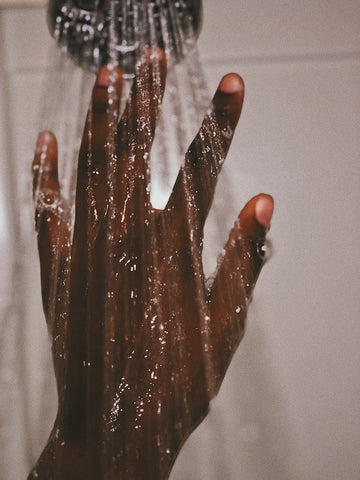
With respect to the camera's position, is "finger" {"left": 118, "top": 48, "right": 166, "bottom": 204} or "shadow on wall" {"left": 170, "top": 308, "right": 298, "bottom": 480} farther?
"shadow on wall" {"left": 170, "top": 308, "right": 298, "bottom": 480}

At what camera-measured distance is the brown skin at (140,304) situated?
0.42 metres

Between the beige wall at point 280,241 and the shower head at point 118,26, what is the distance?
13 cm

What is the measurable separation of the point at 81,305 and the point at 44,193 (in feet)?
0.57

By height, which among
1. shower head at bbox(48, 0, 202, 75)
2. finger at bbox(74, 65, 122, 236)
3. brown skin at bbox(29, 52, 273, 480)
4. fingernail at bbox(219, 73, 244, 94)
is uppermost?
shower head at bbox(48, 0, 202, 75)

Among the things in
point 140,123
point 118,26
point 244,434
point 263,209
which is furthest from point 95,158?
point 244,434

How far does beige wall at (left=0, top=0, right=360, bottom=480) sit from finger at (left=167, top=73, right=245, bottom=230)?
0.97 ft

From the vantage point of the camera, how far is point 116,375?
44 cm

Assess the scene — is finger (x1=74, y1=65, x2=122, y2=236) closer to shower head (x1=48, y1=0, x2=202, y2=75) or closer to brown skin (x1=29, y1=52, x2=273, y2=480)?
brown skin (x1=29, y1=52, x2=273, y2=480)

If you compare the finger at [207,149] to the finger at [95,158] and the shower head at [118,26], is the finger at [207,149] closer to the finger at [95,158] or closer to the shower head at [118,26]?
the finger at [95,158]

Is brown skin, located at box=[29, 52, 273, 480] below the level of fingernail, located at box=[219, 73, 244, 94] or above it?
below

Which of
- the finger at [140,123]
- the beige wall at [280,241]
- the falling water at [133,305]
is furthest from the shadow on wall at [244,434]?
the finger at [140,123]

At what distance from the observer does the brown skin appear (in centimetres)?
42

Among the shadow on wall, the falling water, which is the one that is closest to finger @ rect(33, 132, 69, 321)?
the falling water

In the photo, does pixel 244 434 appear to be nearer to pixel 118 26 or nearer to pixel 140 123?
pixel 140 123
